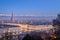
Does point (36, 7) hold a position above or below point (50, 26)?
above

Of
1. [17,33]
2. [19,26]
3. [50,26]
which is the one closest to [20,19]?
[19,26]

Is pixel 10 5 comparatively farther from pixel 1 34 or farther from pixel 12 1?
pixel 1 34

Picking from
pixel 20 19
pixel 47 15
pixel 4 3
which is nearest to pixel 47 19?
pixel 47 15

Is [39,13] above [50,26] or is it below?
above

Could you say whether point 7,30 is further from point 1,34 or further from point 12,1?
point 12,1

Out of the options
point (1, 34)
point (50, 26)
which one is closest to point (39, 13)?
point (50, 26)

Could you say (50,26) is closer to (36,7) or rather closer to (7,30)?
(36,7)

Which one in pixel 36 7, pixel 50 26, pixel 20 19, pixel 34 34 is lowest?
pixel 34 34
